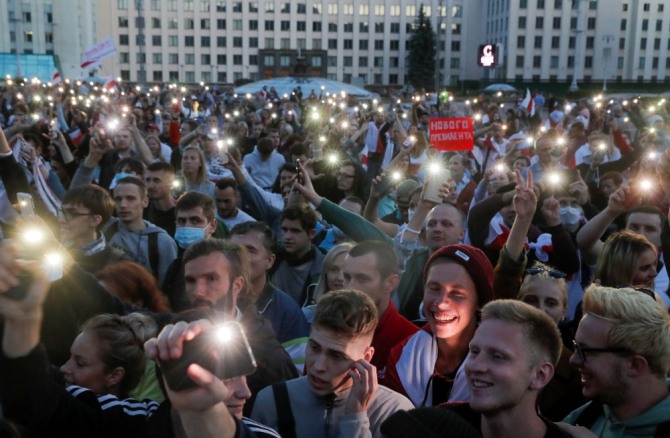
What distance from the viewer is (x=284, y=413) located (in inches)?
118

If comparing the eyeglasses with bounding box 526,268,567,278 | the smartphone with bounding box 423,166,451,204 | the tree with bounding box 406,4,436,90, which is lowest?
the eyeglasses with bounding box 526,268,567,278

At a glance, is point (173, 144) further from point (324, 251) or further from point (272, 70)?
point (272, 70)

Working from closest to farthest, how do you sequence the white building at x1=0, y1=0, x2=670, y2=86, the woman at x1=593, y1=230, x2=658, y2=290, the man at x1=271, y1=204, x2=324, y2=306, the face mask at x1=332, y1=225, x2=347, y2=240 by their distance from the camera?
the woman at x1=593, y1=230, x2=658, y2=290 → the man at x1=271, y1=204, x2=324, y2=306 → the face mask at x1=332, y1=225, x2=347, y2=240 → the white building at x1=0, y1=0, x2=670, y2=86

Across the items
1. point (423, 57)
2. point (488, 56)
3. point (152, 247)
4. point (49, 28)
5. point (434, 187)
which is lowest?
point (152, 247)

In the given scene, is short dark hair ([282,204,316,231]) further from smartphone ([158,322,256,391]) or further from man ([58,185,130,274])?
smartphone ([158,322,256,391])

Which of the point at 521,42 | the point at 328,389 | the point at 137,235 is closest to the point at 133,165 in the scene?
the point at 137,235

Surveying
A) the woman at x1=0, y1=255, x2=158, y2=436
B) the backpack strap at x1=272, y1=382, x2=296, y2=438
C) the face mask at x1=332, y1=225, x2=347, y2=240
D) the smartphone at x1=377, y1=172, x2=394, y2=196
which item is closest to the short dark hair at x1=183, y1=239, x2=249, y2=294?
the woman at x1=0, y1=255, x2=158, y2=436

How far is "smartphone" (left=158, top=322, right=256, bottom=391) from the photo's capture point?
1771 millimetres

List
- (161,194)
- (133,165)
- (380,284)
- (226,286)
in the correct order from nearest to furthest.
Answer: (226,286), (380,284), (161,194), (133,165)

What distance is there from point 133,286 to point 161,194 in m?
2.67

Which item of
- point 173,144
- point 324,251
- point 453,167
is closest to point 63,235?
point 324,251

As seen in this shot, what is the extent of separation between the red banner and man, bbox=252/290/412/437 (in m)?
6.02

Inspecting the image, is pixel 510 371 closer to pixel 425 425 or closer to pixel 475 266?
pixel 425 425

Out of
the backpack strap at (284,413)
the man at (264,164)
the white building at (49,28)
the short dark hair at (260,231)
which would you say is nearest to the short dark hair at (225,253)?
the short dark hair at (260,231)
